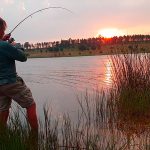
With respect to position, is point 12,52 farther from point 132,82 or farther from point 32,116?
point 132,82

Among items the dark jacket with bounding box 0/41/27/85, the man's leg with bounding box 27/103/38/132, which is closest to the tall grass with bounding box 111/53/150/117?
the man's leg with bounding box 27/103/38/132

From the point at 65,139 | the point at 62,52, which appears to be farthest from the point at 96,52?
the point at 65,139

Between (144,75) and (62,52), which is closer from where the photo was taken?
(144,75)

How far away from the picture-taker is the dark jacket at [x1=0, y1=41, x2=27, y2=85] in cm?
631

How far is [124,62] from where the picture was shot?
10172 mm

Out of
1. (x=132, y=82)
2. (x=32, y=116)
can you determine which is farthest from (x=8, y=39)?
(x=132, y=82)

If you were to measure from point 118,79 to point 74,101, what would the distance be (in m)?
3.76

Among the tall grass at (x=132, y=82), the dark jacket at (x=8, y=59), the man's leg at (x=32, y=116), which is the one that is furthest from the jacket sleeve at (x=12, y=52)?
the tall grass at (x=132, y=82)

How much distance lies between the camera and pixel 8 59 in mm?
6426

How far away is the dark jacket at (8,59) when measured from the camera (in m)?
6.31

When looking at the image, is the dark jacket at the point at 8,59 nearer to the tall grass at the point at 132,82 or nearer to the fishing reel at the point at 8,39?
the fishing reel at the point at 8,39

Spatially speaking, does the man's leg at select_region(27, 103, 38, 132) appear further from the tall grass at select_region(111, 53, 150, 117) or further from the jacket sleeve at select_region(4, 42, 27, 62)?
the tall grass at select_region(111, 53, 150, 117)

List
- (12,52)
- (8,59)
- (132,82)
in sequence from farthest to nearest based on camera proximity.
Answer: (132,82) → (8,59) → (12,52)

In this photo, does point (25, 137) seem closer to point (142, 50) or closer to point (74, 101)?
point (142, 50)
